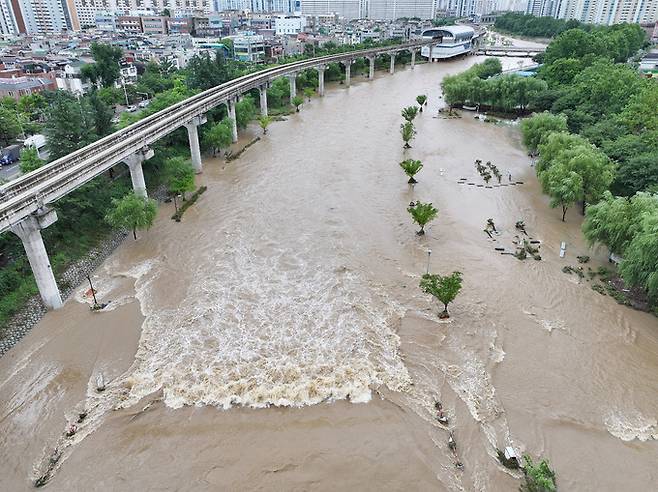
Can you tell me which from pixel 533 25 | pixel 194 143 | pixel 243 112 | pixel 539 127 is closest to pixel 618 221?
pixel 539 127

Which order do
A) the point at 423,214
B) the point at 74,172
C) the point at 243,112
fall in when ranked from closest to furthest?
1. the point at 74,172
2. the point at 423,214
3. the point at 243,112

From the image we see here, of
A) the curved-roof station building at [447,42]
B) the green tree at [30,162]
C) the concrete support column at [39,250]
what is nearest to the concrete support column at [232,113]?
the green tree at [30,162]

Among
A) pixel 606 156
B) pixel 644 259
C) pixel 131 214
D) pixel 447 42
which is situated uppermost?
pixel 447 42

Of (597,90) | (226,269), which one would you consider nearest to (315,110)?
(597,90)

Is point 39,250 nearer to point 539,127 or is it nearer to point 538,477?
point 538,477

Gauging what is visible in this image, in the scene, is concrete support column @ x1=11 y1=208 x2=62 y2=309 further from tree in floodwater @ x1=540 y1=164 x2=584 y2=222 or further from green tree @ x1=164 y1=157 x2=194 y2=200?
tree in floodwater @ x1=540 y1=164 x2=584 y2=222

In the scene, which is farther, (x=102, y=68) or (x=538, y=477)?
(x=102, y=68)
